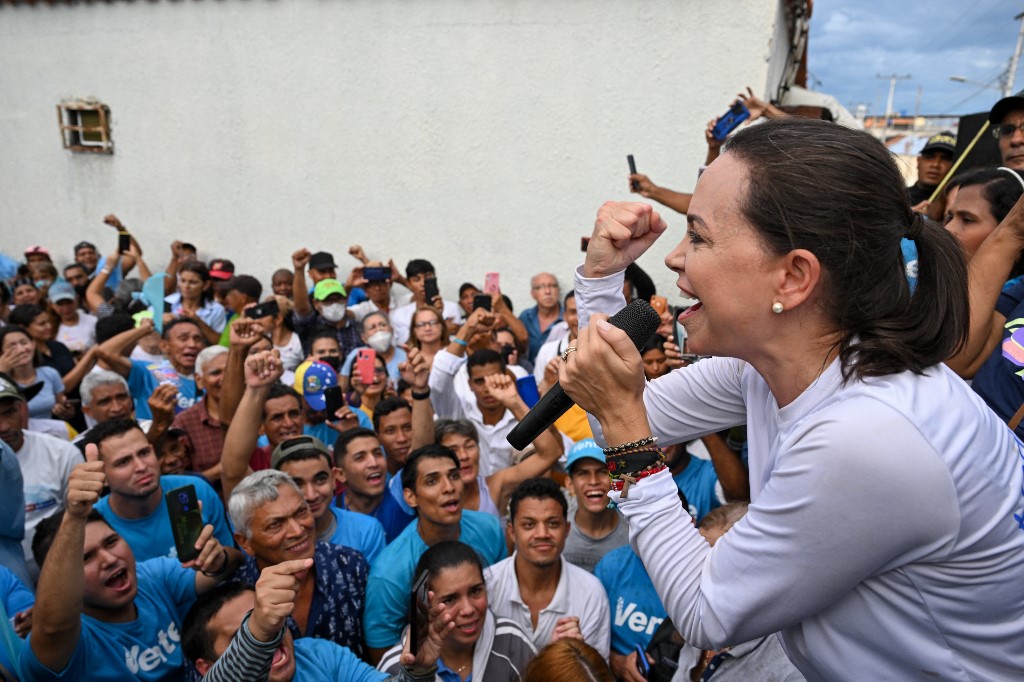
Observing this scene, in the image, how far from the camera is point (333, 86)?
909 centimetres

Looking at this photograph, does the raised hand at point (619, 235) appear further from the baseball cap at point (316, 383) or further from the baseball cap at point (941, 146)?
the baseball cap at point (941, 146)

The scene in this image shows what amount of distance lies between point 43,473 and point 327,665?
7.34 ft

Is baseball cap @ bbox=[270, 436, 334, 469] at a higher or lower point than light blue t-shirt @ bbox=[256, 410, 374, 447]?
higher

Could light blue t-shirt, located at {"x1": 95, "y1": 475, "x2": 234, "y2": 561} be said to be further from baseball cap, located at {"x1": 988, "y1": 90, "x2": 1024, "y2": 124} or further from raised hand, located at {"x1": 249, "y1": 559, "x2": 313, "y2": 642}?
baseball cap, located at {"x1": 988, "y1": 90, "x2": 1024, "y2": 124}

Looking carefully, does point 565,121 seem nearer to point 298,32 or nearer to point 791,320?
point 298,32

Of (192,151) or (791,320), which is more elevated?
(791,320)

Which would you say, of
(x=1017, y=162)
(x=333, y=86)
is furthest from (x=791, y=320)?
(x=333, y=86)

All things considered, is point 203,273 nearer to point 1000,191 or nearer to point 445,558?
point 445,558

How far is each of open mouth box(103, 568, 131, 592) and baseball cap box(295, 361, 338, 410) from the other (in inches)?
78.5

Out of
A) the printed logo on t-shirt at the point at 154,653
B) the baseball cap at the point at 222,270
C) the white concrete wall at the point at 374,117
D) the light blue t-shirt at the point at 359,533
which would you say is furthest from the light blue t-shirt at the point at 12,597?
the baseball cap at the point at 222,270

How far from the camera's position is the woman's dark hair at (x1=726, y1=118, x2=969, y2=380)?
1.20 meters

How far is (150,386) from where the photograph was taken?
5.79 m

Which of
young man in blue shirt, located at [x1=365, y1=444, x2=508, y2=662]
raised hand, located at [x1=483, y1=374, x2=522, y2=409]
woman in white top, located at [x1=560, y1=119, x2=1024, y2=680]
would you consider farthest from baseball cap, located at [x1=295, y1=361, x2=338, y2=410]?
woman in white top, located at [x1=560, y1=119, x2=1024, y2=680]

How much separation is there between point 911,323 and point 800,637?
0.59 m
